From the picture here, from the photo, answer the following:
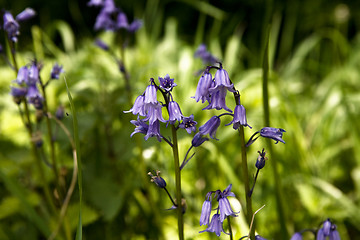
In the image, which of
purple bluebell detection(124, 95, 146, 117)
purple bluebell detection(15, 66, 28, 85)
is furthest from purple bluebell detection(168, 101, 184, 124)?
purple bluebell detection(15, 66, 28, 85)

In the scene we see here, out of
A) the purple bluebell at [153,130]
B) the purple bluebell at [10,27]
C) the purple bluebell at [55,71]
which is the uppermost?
the purple bluebell at [10,27]

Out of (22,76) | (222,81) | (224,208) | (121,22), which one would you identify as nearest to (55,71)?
(22,76)

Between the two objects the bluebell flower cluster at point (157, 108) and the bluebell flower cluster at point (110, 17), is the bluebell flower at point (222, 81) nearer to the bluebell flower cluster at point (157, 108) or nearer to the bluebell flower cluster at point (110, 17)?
the bluebell flower cluster at point (157, 108)

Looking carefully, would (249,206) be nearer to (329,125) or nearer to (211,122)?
(211,122)

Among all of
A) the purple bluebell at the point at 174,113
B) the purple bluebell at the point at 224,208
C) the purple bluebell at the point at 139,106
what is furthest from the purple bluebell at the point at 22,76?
the purple bluebell at the point at 224,208

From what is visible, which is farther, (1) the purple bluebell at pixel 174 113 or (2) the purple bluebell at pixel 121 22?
(2) the purple bluebell at pixel 121 22

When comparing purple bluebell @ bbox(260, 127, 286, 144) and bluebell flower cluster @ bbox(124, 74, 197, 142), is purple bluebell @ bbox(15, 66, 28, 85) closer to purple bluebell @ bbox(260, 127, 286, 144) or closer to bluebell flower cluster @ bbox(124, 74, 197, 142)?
bluebell flower cluster @ bbox(124, 74, 197, 142)

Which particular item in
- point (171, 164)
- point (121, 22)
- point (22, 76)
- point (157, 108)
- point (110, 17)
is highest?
point (110, 17)

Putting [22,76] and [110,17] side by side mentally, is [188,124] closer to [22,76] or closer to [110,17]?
[22,76]

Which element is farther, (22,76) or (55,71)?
(55,71)

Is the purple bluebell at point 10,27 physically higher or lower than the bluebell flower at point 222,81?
higher

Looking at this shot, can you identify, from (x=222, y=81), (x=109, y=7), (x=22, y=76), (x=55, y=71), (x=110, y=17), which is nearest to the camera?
(x=222, y=81)

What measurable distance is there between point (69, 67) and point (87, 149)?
1.89 metres

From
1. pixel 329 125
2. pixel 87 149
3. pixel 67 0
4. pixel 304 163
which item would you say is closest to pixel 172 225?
pixel 87 149
